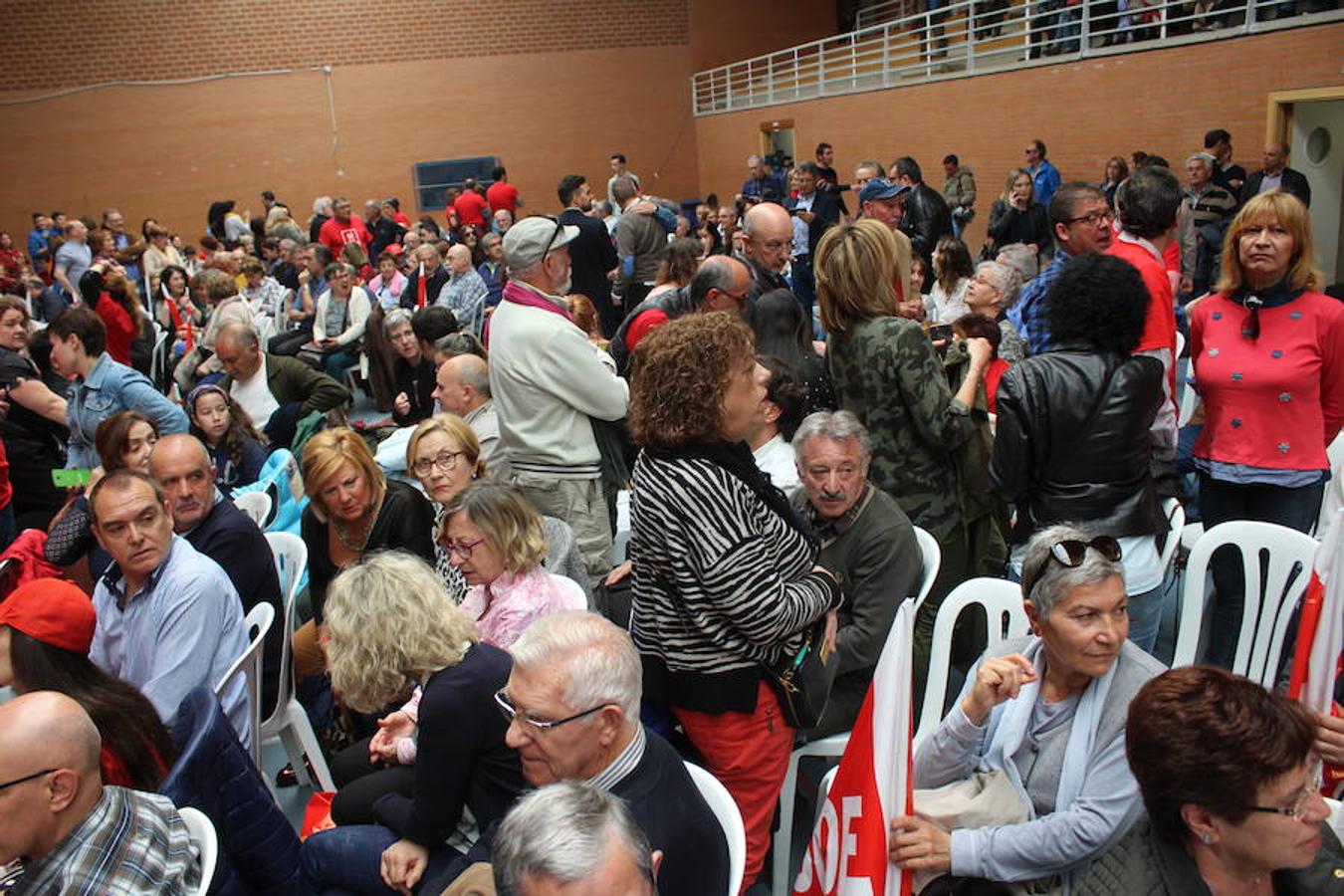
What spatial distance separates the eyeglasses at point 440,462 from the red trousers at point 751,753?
1317mm

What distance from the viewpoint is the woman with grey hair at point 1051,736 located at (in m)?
1.92

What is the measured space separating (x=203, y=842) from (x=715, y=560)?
1.17 m

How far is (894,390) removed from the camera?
3.15 meters

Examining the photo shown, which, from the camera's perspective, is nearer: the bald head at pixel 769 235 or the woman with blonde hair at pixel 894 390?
the woman with blonde hair at pixel 894 390

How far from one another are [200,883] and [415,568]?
31.0 inches

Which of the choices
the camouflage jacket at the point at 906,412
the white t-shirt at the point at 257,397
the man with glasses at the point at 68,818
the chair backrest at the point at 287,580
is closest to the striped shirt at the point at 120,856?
the man with glasses at the point at 68,818

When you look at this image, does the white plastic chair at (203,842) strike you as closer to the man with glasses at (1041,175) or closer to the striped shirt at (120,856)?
the striped shirt at (120,856)

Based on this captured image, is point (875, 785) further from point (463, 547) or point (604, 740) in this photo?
point (463, 547)

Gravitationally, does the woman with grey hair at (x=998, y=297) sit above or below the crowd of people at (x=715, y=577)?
above

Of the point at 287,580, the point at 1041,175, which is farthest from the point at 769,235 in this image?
the point at 1041,175

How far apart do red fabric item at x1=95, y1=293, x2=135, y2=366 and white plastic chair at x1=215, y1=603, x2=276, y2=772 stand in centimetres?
435

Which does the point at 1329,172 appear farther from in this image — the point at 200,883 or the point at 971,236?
the point at 200,883

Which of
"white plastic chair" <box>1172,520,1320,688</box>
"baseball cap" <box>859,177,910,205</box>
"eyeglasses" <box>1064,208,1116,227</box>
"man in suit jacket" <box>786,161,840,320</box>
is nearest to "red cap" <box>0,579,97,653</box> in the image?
"white plastic chair" <box>1172,520,1320,688</box>

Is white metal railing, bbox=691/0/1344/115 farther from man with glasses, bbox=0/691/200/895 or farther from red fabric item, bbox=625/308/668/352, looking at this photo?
man with glasses, bbox=0/691/200/895
